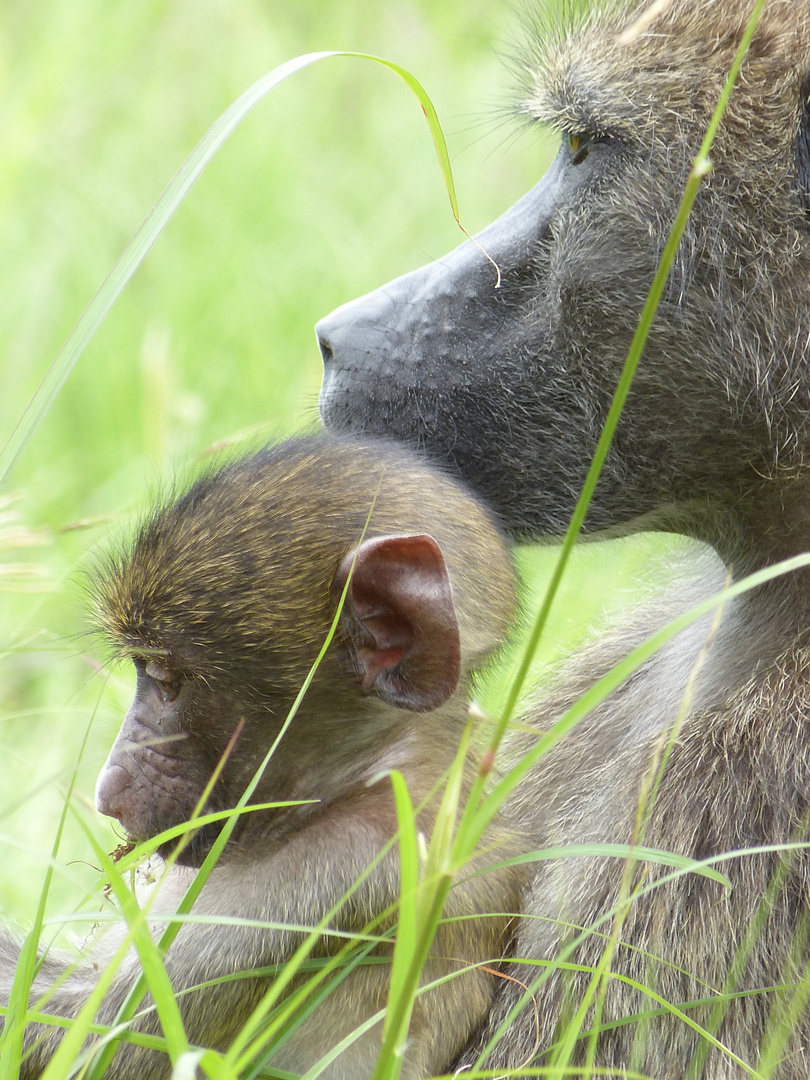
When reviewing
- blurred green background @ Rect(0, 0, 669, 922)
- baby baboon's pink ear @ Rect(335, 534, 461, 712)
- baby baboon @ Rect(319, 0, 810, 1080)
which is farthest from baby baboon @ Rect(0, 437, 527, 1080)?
blurred green background @ Rect(0, 0, 669, 922)

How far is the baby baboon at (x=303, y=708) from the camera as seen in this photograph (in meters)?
1.65

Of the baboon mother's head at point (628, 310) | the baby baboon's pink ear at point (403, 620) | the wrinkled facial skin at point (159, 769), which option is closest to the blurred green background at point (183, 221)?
the baboon mother's head at point (628, 310)

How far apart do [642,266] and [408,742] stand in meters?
0.77

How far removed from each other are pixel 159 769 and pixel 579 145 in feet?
3.69

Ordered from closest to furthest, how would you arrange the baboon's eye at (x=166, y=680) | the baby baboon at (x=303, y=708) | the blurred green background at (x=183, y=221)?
the baby baboon at (x=303, y=708) → the baboon's eye at (x=166, y=680) → the blurred green background at (x=183, y=221)

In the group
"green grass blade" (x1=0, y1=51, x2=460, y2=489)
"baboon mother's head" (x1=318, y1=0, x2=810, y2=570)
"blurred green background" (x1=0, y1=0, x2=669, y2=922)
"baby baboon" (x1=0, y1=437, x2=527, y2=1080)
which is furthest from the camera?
"blurred green background" (x1=0, y1=0, x2=669, y2=922)

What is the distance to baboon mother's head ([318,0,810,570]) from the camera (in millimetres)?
1919

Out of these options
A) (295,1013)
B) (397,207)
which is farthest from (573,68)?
(397,207)

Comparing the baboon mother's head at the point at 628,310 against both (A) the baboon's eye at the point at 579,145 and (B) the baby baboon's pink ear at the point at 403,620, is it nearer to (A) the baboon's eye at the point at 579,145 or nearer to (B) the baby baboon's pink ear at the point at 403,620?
(A) the baboon's eye at the point at 579,145

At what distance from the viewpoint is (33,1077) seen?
67.0 inches

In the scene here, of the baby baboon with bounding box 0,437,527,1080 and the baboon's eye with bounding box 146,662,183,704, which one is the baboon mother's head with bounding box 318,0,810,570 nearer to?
the baby baboon with bounding box 0,437,527,1080

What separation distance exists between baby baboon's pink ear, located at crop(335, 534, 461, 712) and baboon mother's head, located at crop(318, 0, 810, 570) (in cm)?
48

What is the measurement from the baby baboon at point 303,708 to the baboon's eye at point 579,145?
2.06ft

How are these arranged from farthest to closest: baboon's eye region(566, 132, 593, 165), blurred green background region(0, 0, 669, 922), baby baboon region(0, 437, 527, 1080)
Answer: blurred green background region(0, 0, 669, 922) < baboon's eye region(566, 132, 593, 165) < baby baboon region(0, 437, 527, 1080)
